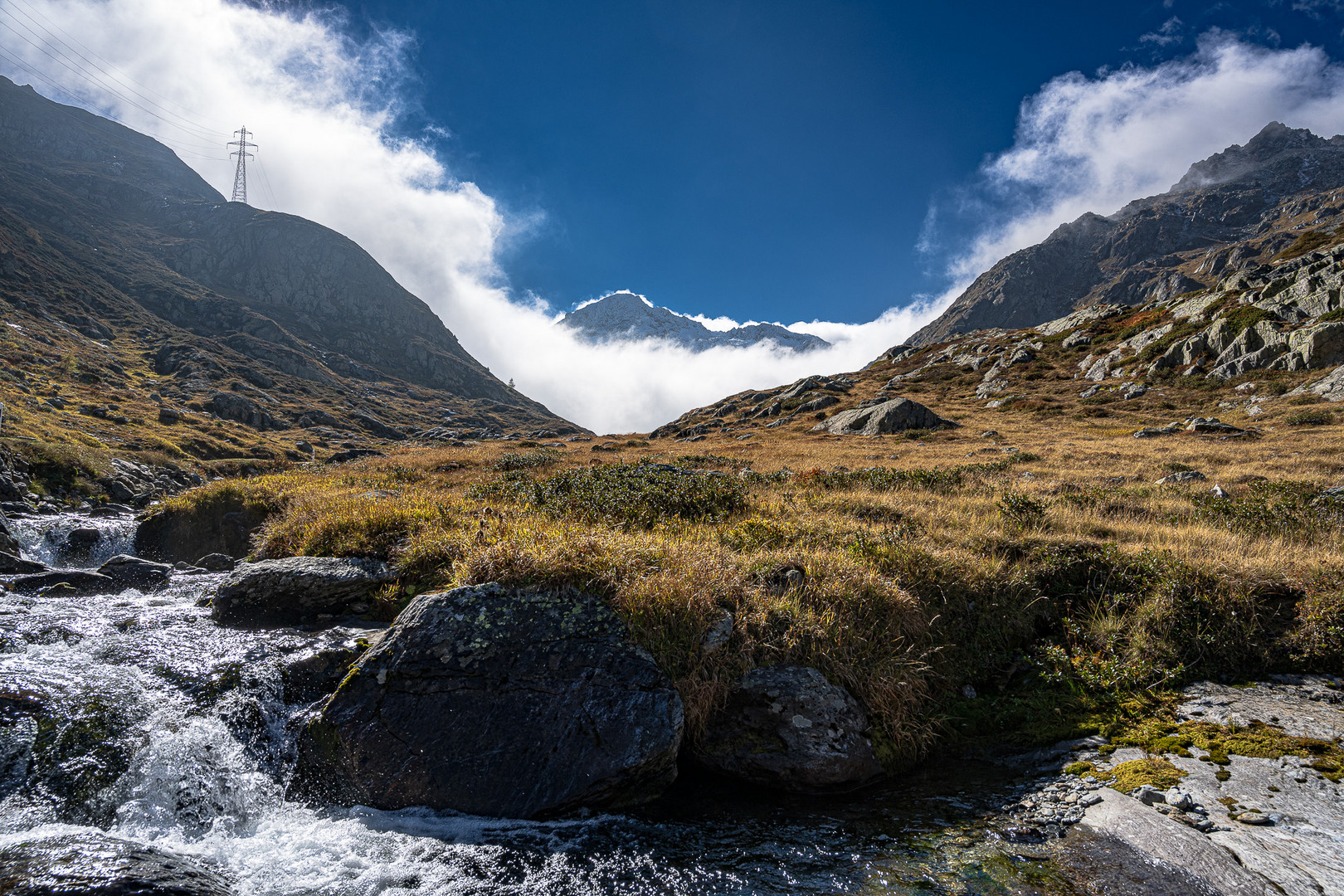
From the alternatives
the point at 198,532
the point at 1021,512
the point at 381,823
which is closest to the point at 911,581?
the point at 1021,512

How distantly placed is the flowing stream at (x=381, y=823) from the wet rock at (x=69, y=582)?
4.49 metres

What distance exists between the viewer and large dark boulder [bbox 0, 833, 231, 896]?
424 centimetres

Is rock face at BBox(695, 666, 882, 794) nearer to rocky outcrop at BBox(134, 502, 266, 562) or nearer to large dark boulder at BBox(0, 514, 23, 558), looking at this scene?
rocky outcrop at BBox(134, 502, 266, 562)

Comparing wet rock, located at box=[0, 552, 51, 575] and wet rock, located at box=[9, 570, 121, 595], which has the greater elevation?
wet rock, located at box=[0, 552, 51, 575]

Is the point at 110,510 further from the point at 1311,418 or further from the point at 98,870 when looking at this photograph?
the point at 1311,418

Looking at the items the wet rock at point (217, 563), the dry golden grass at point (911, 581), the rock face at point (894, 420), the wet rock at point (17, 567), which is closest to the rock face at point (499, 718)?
the dry golden grass at point (911, 581)

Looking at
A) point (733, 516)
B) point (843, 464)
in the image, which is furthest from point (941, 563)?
point (843, 464)

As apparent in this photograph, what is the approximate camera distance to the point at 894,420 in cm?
4228

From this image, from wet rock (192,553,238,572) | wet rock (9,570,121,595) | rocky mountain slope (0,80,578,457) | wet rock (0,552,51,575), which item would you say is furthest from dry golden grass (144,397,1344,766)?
rocky mountain slope (0,80,578,457)

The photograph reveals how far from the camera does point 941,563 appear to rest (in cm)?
957

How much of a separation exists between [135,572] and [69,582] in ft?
3.96

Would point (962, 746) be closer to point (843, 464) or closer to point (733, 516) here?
point (733, 516)

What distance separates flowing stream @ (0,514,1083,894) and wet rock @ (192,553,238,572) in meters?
6.19

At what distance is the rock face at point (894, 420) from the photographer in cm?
4203
